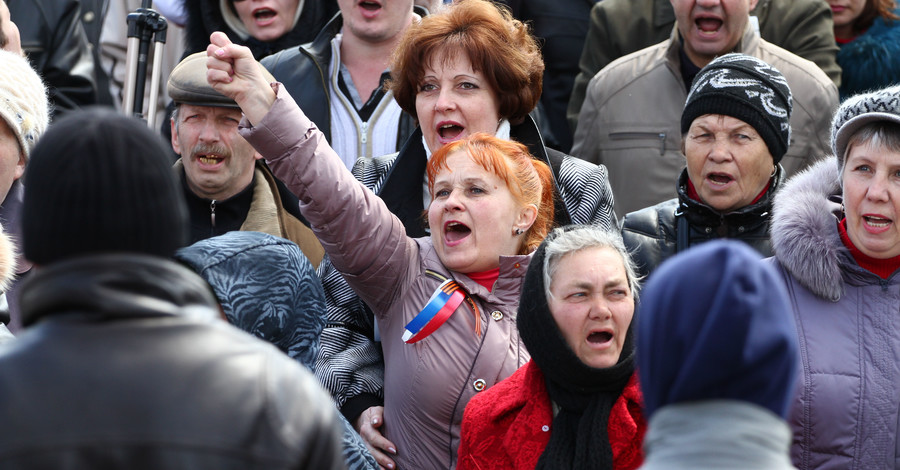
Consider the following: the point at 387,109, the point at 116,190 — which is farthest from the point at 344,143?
the point at 116,190

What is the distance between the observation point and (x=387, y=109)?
5301 millimetres

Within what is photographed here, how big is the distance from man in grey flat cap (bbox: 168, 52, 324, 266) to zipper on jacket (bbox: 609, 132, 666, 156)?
156 cm

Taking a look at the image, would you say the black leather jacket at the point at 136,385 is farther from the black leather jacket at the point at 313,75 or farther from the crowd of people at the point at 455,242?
the black leather jacket at the point at 313,75

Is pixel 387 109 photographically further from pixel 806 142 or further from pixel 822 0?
pixel 822 0

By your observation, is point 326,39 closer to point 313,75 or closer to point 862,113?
point 313,75

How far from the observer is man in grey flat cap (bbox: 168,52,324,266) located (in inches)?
193

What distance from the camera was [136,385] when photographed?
67.4 inches

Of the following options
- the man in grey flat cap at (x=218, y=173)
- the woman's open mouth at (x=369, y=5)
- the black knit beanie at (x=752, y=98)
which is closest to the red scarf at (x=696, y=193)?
the black knit beanie at (x=752, y=98)

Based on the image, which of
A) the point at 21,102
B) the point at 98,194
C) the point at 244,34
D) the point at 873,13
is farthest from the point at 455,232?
the point at 873,13

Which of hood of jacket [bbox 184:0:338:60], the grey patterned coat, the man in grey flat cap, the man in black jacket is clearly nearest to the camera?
the grey patterned coat

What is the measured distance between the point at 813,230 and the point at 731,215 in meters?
0.70

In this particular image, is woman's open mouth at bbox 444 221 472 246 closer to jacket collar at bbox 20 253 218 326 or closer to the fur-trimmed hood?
the fur-trimmed hood

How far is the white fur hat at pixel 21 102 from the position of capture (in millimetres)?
3986

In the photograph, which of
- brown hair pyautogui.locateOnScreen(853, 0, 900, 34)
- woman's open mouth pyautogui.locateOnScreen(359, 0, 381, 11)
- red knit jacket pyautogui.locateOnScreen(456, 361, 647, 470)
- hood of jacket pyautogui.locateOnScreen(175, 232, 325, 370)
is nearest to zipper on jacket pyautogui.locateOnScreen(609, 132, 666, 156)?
woman's open mouth pyautogui.locateOnScreen(359, 0, 381, 11)
